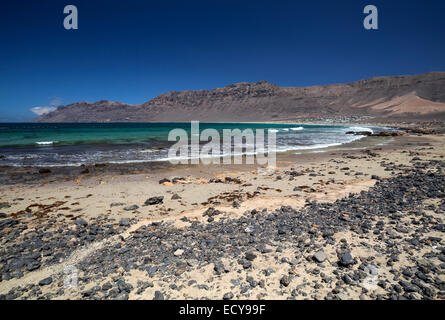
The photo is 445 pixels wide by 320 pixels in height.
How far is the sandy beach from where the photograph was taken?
9.45 ft

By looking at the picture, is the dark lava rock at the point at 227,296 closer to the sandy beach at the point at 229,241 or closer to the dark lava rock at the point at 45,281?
the sandy beach at the point at 229,241

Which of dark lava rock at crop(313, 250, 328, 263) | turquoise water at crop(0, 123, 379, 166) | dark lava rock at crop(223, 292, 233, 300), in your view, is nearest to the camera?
dark lava rock at crop(223, 292, 233, 300)

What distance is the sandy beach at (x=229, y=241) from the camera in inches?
113

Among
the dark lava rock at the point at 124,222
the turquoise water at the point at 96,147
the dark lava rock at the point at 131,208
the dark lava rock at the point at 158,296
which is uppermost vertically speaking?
the turquoise water at the point at 96,147

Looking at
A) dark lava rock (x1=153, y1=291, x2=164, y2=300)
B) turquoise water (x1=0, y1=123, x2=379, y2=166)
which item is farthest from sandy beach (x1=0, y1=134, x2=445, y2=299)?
turquoise water (x1=0, y1=123, x2=379, y2=166)

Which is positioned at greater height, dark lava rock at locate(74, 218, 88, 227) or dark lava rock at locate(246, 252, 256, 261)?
dark lava rock at locate(74, 218, 88, 227)

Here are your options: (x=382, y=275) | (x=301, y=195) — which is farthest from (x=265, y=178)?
(x=382, y=275)

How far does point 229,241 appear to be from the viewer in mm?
3957

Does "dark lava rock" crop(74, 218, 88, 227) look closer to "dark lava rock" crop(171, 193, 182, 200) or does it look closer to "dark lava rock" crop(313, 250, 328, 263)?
"dark lava rock" crop(171, 193, 182, 200)

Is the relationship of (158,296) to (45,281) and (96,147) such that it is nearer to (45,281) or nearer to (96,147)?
(45,281)

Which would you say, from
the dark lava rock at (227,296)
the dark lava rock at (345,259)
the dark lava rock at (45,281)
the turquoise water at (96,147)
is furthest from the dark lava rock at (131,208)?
the turquoise water at (96,147)

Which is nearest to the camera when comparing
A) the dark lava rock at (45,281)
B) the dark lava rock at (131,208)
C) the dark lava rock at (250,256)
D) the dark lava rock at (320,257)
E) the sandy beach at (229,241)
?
the sandy beach at (229,241)

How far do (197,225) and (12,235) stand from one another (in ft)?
12.5

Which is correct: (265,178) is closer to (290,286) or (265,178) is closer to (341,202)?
(341,202)
